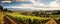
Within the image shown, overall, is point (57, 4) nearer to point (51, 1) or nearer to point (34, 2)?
point (51, 1)

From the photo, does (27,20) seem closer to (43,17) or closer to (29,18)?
(29,18)

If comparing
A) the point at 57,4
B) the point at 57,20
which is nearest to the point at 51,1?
the point at 57,4

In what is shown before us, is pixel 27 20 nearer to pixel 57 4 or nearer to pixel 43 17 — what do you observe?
pixel 43 17

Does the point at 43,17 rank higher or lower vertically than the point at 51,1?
lower

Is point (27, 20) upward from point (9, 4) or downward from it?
downward

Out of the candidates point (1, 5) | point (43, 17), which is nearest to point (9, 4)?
point (1, 5)
